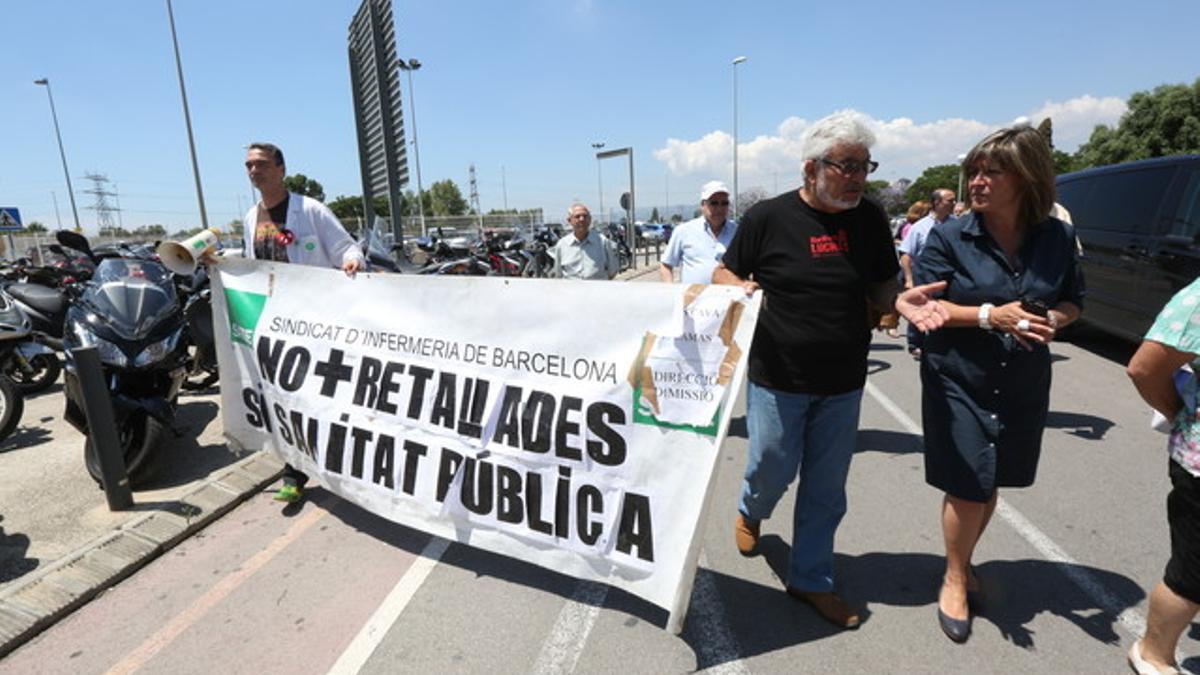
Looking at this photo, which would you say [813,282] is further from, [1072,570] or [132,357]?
[132,357]

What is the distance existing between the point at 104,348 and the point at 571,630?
350 cm

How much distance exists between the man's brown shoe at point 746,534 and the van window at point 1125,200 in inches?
247

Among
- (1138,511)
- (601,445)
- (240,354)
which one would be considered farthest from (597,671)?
(1138,511)

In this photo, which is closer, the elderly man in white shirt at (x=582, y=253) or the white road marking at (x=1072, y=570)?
the white road marking at (x=1072, y=570)

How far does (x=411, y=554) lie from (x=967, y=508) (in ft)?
8.64

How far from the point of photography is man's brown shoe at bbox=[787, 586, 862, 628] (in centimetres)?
252

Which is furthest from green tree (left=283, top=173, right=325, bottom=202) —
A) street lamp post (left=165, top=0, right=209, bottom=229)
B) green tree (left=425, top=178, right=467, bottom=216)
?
street lamp post (left=165, top=0, right=209, bottom=229)

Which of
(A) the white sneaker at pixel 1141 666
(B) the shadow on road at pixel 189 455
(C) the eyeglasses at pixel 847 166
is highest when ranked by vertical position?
(C) the eyeglasses at pixel 847 166

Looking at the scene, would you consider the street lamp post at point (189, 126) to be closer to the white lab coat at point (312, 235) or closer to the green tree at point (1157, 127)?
the white lab coat at point (312, 235)

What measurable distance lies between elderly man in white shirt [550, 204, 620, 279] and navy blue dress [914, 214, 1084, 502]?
13.3 ft

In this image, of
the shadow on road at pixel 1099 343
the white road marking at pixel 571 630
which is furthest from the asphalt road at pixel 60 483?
the shadow on road at pixel 1099 343

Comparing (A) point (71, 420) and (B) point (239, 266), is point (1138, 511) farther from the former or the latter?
(A) point (71, 420)

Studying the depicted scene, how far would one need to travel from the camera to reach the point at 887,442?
15.4 ft

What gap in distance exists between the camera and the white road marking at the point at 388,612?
7.95ft
